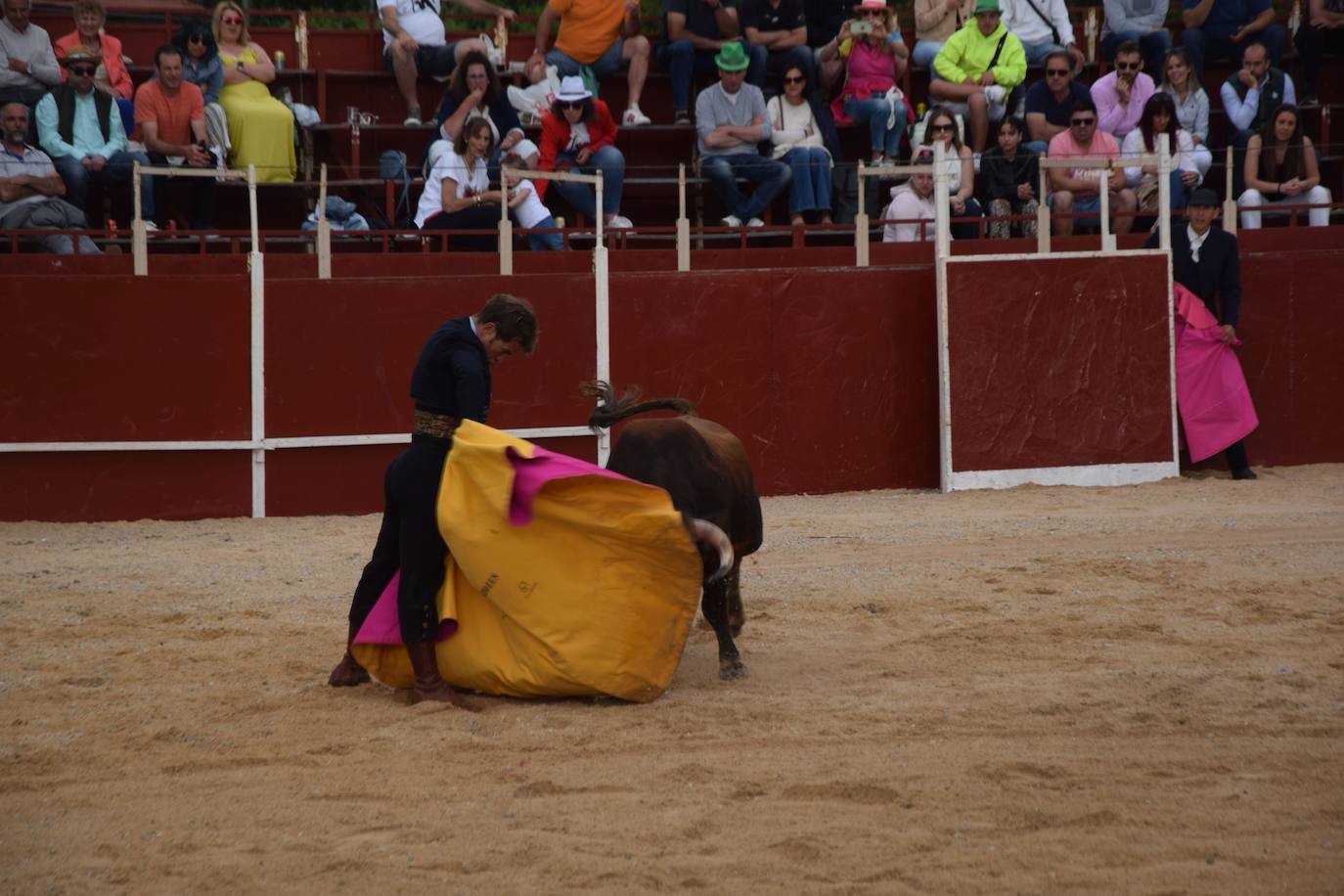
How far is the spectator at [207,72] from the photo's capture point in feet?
36.5

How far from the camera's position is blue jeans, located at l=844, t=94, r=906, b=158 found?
12.0m

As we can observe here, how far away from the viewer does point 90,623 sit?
6434mm

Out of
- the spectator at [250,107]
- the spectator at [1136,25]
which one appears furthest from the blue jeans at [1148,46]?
the spectator at [250,107]

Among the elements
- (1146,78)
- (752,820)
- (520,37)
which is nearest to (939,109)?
(1146,78)

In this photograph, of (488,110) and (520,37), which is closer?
(488,110)

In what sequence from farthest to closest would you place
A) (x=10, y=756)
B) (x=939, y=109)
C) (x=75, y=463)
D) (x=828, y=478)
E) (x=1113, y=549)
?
(x=939, y=109)
(x=828, y=478)
(x=75, y=463)
(x=1113, y=549)
(x=10, y=756)

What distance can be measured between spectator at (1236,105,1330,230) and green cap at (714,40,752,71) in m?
3.68

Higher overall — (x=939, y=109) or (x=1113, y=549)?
(x=939, y=109)

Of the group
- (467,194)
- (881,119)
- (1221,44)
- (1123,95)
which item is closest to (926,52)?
(881,119)

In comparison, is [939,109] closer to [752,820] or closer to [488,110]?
[488,110]

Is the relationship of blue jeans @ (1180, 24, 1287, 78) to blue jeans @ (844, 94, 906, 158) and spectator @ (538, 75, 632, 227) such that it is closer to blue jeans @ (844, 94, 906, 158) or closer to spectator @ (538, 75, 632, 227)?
blue jeans @ (844, 94, 906, 158)

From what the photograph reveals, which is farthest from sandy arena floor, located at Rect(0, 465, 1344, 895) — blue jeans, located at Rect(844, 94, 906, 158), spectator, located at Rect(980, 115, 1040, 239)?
blue jeans, located at Rect(844, 94, 906, 158)

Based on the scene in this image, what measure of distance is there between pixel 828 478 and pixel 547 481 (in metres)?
5.13

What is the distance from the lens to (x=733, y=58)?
468 inches
